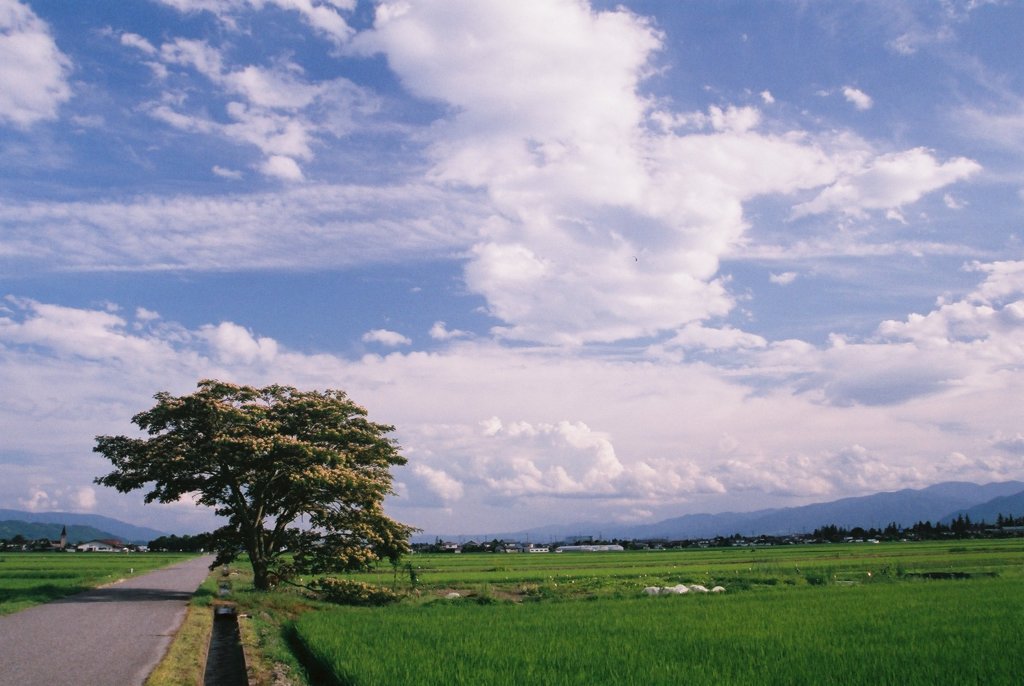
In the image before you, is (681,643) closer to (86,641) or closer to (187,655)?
(187,655)

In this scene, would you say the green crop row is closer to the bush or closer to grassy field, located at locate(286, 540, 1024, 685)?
grassy field, located at locate(286, 540, 1024, 685)

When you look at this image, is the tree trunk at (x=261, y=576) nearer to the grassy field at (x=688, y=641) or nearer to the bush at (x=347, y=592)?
the bush at (x=347, y=592)

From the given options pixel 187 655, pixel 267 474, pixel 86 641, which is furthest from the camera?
pixel 267 474

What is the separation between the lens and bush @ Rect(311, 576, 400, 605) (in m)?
27.3

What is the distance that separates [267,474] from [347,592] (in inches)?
221

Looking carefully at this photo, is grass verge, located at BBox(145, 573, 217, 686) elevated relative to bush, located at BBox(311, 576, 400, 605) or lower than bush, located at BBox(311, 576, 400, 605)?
elevated

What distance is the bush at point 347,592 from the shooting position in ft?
89.5

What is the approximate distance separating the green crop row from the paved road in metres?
3.15

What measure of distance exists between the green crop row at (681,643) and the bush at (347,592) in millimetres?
3418

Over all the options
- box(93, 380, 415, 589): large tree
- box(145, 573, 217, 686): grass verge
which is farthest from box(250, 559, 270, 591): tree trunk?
box(145, 573, 217, 686): grass verge

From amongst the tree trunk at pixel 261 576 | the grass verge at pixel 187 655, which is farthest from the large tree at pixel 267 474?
the grass verge at pixel 187 655

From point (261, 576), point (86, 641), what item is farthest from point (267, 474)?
point (86, 641)

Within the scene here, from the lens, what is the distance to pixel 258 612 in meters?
22.0

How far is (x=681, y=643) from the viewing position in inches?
619
